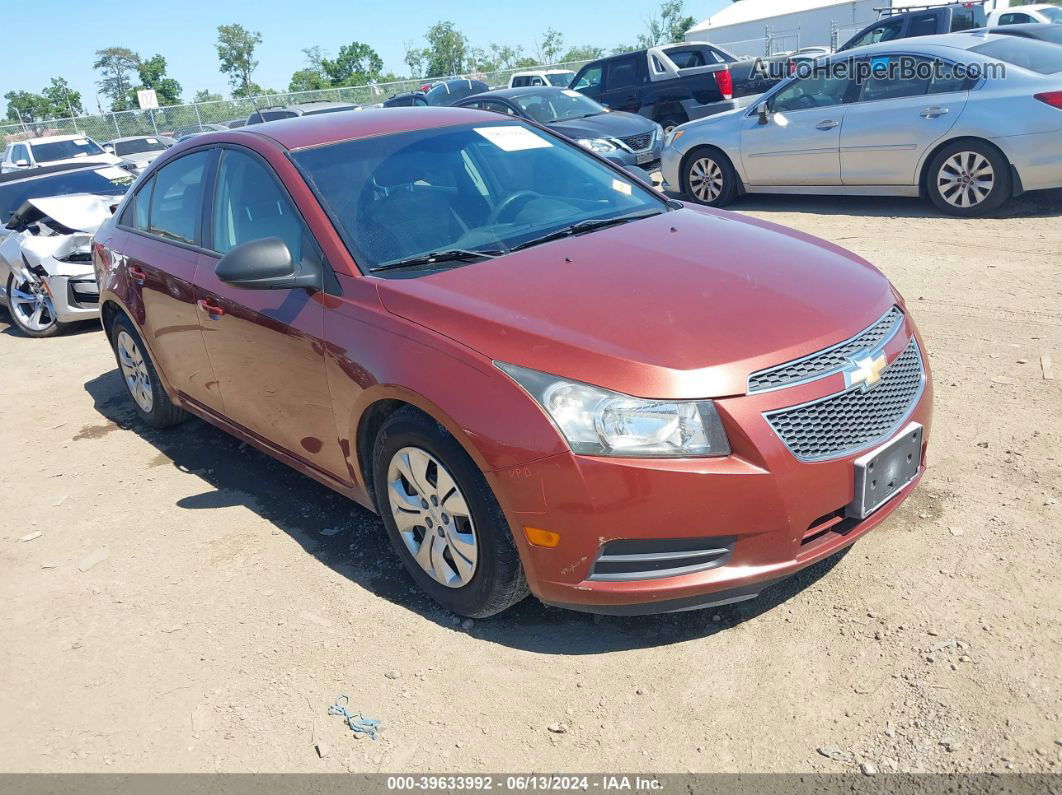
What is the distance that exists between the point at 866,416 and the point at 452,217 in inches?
72.0

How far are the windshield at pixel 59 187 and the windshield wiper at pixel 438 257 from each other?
23.9ft

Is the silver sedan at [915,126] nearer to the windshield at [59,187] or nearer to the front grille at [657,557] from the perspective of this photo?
the front grille at [657,557]

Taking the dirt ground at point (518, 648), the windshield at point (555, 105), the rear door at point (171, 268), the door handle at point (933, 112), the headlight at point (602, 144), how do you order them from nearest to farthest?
the dirt ground at point (518, 648), the rear door at point (171, 268), the door handle at point (933, 112), the headlight at point (602, 144), the windshield at point (555, 105)

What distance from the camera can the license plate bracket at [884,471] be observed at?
Result: 9.16 ft

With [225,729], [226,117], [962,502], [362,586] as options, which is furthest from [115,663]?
[226,117]

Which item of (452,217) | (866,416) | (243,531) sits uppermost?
(452,217)

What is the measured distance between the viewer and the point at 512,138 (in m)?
4.32

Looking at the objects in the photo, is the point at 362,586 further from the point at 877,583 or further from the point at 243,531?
the point at 877,583

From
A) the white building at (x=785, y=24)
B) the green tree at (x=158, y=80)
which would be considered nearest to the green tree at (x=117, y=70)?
the green tree at (x=158, y=80)

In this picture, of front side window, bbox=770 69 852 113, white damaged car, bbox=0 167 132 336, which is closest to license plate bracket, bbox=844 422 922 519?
Answer: front side window, bbox=770 69 852 113

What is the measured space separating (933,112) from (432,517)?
274 inches

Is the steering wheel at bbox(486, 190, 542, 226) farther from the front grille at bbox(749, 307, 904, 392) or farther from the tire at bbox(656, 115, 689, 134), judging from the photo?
the tire at bbox(656, 115, 689, 134)

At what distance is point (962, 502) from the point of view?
364 centimetres

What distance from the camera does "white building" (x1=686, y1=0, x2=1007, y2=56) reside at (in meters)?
42.2
